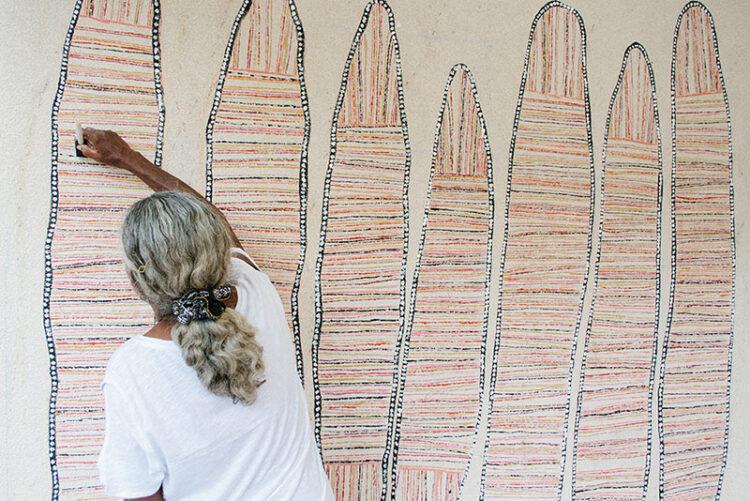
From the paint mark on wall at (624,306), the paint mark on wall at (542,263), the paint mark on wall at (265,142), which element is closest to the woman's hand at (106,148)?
the paint mark on wall at (265,142)

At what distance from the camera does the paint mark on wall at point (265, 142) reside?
156cm

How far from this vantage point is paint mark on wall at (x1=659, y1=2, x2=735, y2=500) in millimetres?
2021

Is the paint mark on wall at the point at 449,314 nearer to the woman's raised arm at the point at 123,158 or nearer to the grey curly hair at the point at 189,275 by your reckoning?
the woman's raised arm at the point at 123,158

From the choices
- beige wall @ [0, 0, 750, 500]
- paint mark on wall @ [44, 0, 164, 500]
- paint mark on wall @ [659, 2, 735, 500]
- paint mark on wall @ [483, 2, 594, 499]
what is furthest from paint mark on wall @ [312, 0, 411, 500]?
paint mark on wall @ [659, 2, 735, 500]

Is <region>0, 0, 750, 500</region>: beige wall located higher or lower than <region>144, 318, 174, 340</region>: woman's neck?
higher

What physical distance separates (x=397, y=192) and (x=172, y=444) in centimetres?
87

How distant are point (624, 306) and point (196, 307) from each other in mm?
1347

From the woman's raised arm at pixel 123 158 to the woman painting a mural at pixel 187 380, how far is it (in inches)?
11.8

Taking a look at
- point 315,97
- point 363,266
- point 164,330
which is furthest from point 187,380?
point 315,97

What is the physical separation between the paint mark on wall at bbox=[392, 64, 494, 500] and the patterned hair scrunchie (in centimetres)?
74

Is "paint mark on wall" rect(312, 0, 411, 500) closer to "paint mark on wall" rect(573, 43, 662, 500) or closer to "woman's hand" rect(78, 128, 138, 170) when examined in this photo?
"woman's hand" rect(78, 128, 138, 170)

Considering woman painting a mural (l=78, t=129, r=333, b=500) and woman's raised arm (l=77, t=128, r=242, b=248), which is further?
woman's raised arm (l=77, t=128, r=242, b=248)

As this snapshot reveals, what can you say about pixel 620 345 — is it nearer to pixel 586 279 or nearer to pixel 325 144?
pixel 586 279

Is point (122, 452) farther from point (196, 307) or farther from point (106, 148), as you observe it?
point (106, 148)
